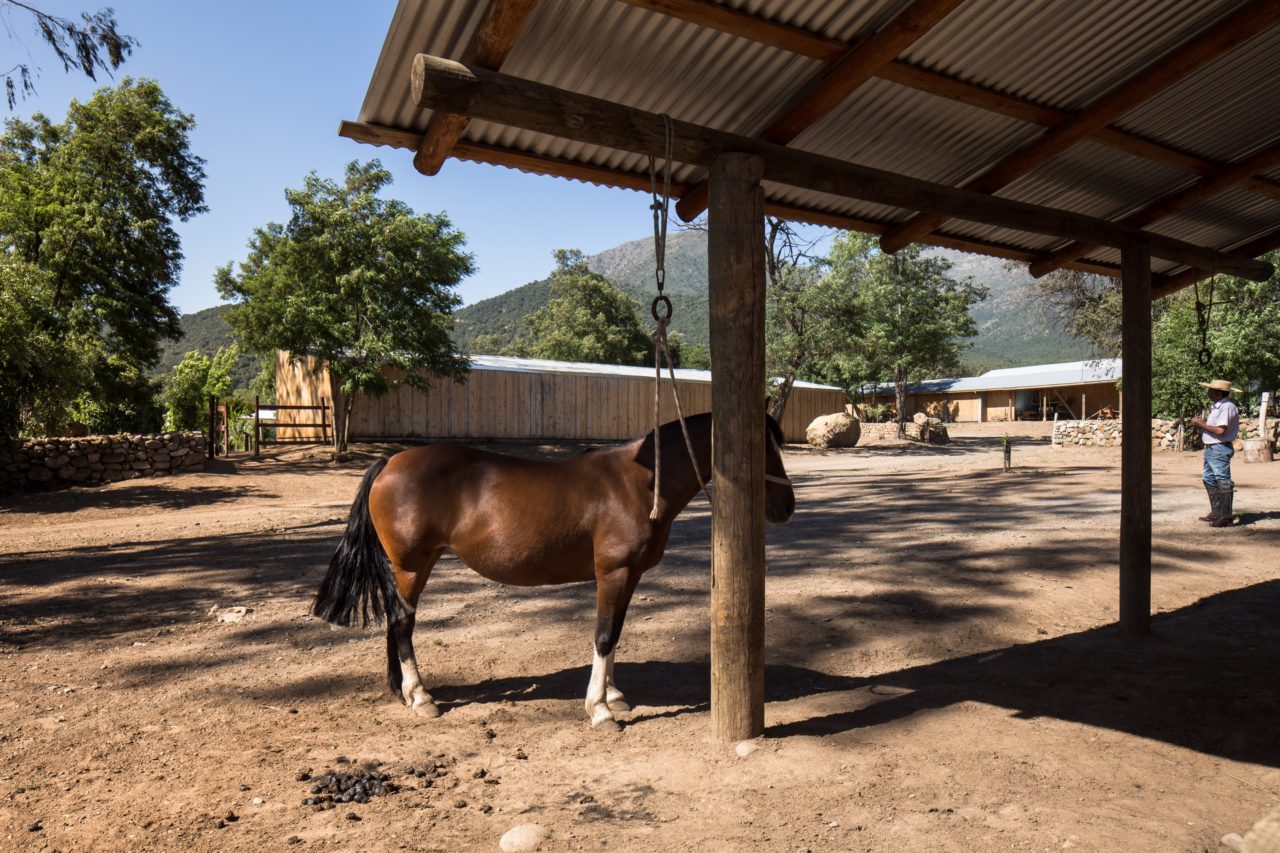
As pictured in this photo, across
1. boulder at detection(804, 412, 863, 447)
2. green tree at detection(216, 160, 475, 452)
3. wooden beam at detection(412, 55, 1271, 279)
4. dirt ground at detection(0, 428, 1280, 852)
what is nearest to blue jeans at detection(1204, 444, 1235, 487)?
dirt ground at detection(0, 428, 1280, 852)

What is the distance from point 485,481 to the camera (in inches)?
161

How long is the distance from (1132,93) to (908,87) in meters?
1.21

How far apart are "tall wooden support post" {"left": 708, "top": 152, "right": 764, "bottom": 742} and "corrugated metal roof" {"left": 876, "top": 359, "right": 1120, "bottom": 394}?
35.4 meters

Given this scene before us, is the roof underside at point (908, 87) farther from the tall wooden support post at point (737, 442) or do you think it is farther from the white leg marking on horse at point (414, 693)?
the white leg marking on horse at point (414, 693)

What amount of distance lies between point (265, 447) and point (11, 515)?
1089 cm

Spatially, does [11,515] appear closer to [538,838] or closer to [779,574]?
[779,574]

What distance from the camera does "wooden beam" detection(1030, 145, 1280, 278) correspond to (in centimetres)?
489

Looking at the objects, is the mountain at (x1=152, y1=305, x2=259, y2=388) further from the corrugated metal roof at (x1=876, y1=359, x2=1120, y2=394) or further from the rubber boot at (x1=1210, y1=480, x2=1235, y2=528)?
the rubber boot at (x1=1210, y1=480, x2=1235, y2=528)

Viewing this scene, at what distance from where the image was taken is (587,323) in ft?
158

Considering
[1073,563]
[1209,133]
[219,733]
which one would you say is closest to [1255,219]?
[1209,133]

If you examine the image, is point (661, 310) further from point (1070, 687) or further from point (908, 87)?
point (1070, 687)

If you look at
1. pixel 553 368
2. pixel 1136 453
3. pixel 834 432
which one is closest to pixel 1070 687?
pixel 1136 453

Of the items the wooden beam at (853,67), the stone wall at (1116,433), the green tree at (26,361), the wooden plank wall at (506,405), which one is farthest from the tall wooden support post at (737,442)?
the stone wall at (1116,433)

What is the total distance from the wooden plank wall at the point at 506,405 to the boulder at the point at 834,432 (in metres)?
4.66
